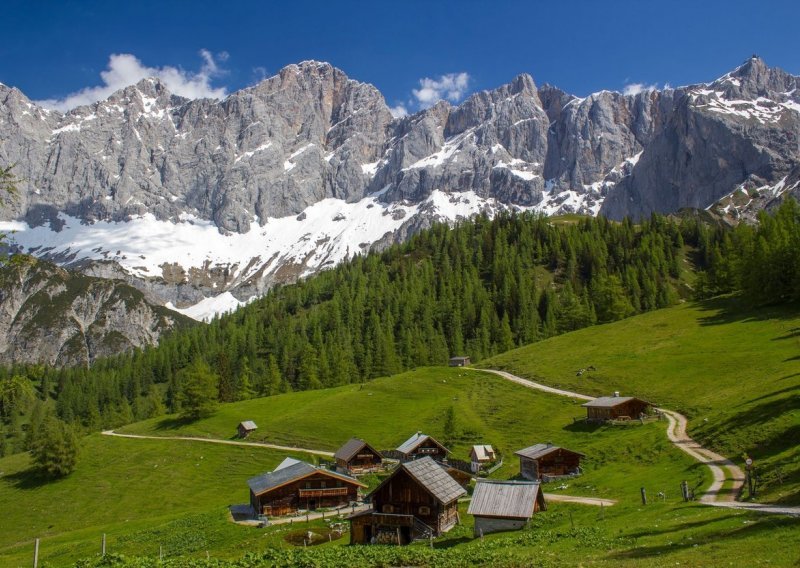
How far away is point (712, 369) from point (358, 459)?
50209 millimetres

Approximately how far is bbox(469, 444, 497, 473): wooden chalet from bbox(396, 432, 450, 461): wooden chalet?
4.11m

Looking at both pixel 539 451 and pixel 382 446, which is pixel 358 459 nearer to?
pixel 382 446

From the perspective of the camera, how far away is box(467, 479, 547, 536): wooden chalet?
4062 centimetres

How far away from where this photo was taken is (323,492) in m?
61.8

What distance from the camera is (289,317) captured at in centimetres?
19762

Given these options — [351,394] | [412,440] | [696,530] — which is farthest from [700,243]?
[696,530]

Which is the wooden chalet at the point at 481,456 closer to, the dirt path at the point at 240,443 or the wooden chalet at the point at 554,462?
the wooden chalet at the point at 554,462

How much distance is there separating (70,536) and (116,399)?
410 feet

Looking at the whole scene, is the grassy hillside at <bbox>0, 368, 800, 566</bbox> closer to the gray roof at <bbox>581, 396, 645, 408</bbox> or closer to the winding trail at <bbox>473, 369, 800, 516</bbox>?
the winding trail at <bbox>473, 369, 800, 516</bbox>

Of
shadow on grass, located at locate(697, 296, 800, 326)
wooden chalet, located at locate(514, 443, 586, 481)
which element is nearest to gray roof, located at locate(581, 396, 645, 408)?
wooden chalet, located at locate(514, 443, 586, 481)

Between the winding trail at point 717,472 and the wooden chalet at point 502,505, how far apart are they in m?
11.3

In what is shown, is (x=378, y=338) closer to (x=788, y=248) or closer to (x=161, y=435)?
(x=161, y=435)

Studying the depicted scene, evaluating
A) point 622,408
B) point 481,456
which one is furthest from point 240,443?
point 622,408

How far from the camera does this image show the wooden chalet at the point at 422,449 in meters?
71.3
